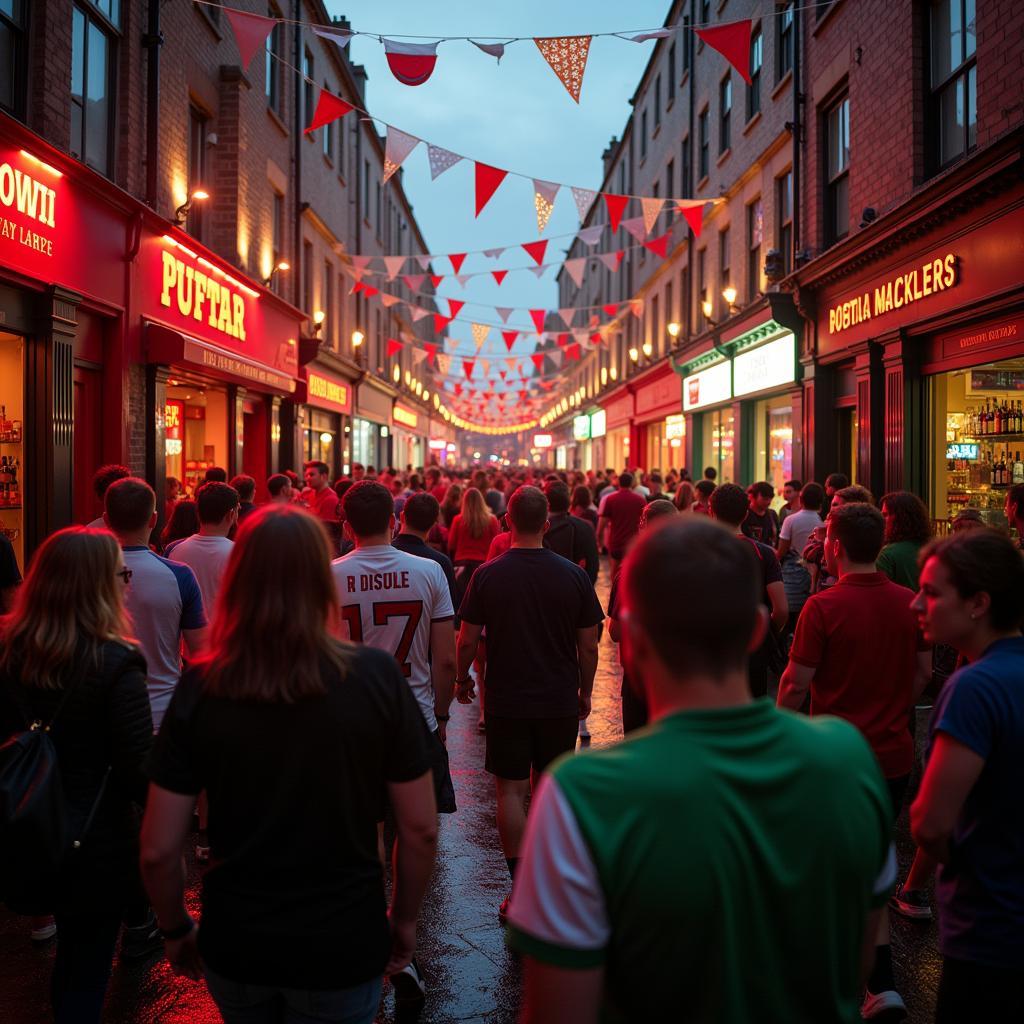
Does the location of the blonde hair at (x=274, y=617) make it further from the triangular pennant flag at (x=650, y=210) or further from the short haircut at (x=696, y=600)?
the triangular pennant flag at (x=650, y=210)

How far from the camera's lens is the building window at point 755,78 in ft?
55.2

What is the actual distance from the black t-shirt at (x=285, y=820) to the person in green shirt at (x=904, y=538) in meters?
4.26

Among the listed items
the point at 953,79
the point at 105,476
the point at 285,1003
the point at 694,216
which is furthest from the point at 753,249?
the point at 285,1003

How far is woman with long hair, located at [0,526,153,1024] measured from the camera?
9.31 feet

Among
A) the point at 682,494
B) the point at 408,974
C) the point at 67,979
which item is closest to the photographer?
the point at 67,979

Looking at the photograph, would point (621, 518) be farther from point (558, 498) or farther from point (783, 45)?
point (783, 45)

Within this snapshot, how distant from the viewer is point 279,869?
214cm

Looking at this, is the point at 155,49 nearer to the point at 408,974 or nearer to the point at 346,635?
the point at 346,635

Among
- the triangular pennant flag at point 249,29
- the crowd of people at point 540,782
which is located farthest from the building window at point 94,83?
the crowd of people at point 540,782

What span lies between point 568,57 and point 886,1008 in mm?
9879

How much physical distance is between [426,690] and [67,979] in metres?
1.87

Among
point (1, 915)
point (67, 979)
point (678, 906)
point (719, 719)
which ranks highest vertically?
point (719, 719)

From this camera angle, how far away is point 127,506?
437cm

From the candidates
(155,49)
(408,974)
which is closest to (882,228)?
(155,49)
